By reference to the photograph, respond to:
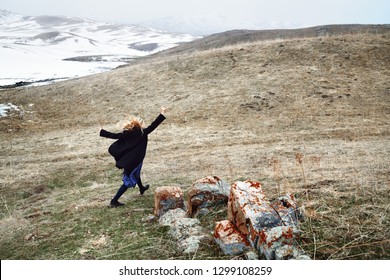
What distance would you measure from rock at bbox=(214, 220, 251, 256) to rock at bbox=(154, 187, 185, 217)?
1.76 m

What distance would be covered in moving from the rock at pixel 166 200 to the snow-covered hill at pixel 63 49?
104 ft

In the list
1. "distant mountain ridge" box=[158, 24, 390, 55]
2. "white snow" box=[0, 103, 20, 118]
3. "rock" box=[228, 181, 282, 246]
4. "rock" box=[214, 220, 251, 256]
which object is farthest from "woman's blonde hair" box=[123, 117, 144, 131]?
A: "distant mountain ridge" box=[158, 24, 390, 55]

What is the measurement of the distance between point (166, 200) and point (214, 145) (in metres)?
6.45

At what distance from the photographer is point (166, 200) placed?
5.96m

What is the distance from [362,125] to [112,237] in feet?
36.6

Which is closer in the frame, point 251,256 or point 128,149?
point 251,256

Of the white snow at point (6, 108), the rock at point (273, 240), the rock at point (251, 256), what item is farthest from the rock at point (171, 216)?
the white snow at point (6, 108)

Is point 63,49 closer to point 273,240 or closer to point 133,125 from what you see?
point 133,125

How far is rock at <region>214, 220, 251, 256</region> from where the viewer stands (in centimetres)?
403

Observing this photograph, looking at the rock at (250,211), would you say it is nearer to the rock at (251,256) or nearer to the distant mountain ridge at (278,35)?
the rock at (251,256)

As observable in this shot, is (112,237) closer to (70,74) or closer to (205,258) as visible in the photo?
(205,258)

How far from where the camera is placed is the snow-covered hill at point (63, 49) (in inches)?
1624

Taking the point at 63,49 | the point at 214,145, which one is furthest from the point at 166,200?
the point at 63,49

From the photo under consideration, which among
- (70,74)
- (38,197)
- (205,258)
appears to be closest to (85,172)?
(38,197)
